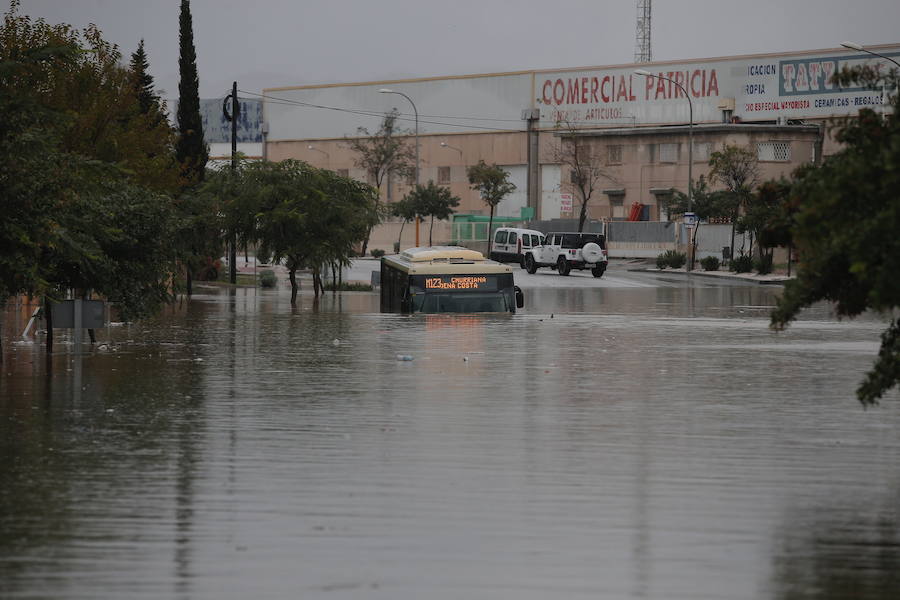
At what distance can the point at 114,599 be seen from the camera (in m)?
7.09

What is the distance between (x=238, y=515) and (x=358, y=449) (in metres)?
3.16

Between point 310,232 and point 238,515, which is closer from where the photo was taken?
point 238,515

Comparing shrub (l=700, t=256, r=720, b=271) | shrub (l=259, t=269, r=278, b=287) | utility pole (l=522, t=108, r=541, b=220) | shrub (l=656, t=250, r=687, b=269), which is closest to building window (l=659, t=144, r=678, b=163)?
utility pole (l=522, t=108, r=541, b=220)

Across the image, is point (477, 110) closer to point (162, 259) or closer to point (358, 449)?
point (162, 259)

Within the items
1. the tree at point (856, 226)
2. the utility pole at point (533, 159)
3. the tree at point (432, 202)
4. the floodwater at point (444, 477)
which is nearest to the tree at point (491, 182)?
the tree at point (432, 202)

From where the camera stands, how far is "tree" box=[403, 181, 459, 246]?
10425cm

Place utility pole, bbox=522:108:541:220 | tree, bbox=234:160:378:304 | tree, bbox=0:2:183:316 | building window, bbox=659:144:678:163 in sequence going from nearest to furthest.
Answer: tree, bbox=0:2:183:316
tree, bbox=234:160:378:304
building window, bbox=659:144:678:163
utility pole, bbox=522:108:541:220

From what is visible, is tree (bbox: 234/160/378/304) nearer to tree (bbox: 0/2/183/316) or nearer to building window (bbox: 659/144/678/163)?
tree (bbox: 0/2/183/316)

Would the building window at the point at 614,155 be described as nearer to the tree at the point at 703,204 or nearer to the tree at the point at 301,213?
the tree at the point at 703,204

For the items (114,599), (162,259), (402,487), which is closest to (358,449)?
(402,487)

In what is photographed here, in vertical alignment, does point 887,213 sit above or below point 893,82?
below

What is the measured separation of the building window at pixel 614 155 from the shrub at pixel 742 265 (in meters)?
29.2

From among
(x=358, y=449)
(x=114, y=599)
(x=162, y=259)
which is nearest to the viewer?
(x=114, y=599)

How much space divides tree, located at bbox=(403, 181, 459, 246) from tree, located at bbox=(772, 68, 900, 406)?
304 feet
